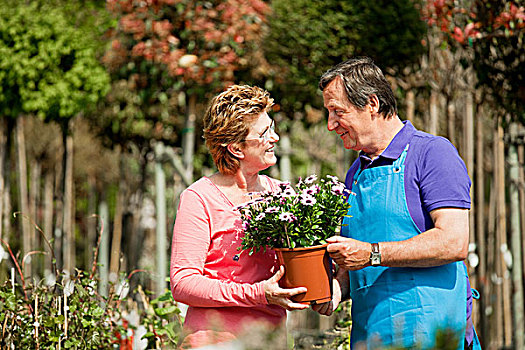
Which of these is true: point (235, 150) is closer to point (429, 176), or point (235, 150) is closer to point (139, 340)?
point (429, 176)

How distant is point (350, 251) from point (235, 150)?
491mm

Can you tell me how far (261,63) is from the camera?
4535mm

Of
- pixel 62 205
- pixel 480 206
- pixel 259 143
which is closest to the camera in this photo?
→ pixel 259 143

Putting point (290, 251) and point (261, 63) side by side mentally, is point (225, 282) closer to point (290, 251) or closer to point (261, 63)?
point (290, 251)

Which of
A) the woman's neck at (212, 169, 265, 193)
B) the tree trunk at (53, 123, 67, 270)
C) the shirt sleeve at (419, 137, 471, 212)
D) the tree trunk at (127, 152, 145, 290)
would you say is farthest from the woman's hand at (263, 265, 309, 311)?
the tree trunk at (127, 152, 145, 290)

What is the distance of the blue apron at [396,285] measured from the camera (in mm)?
1735

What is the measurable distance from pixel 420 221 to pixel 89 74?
11.4 feet

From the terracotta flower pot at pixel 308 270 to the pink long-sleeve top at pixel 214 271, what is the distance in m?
0.09

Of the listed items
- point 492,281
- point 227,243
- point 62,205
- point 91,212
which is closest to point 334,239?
point 227,243

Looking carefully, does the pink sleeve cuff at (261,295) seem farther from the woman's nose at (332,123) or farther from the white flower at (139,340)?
the white flower at (139,340)

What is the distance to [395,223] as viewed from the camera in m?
1.76

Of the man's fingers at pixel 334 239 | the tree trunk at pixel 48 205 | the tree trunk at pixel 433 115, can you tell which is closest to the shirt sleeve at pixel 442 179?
the man's fingers at pixel 334 239

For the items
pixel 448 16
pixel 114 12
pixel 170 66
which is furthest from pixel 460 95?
pixel 114 12

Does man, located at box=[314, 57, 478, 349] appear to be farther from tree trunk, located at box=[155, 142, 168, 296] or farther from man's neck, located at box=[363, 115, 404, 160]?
tree trunk, located at box=[155, 142, 168, 296]
